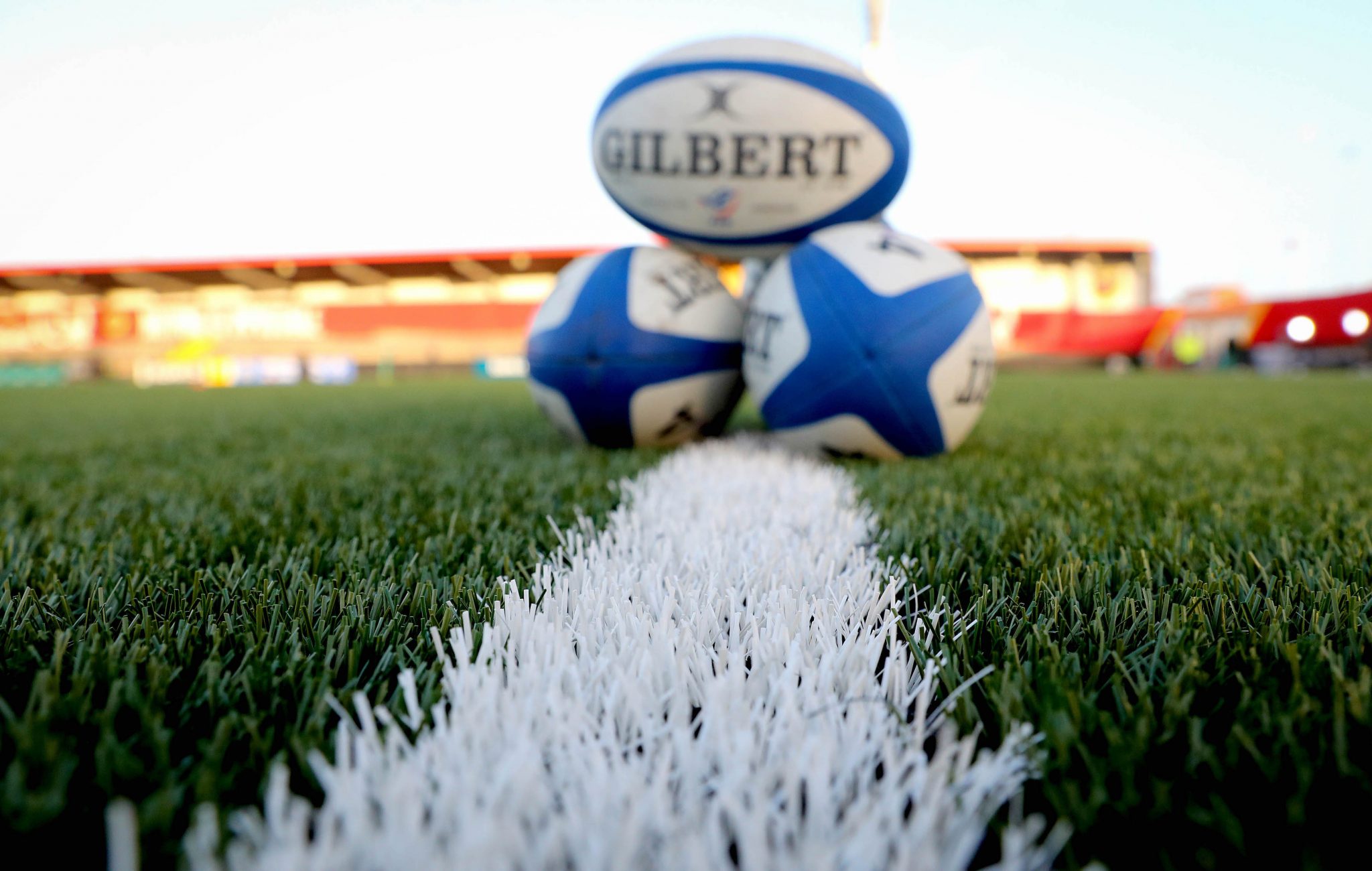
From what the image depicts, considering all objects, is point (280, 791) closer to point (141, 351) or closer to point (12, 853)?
point (12, 853)

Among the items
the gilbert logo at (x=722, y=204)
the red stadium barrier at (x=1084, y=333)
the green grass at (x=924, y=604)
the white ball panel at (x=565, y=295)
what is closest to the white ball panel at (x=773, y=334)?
the gilbert logo at (x=722, y=204)

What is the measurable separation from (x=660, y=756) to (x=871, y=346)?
1630 millimetres

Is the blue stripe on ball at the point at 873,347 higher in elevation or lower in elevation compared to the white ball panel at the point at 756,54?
lower

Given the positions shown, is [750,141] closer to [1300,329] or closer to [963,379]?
[963,379]

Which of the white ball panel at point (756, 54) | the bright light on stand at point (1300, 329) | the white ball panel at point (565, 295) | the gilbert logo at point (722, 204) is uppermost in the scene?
the white ball panel at point (756, 54)

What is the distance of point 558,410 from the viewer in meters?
2.52

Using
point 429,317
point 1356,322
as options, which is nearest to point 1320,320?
point 1356,322

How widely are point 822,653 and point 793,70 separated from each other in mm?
2158

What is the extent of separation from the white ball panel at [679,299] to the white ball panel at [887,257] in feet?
1.24

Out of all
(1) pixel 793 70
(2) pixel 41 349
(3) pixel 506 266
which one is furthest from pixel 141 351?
(1) pixel 793 70

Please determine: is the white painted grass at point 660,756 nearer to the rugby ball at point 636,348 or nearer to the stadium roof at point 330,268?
the rugby ball at point 636,348

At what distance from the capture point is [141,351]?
1855cm

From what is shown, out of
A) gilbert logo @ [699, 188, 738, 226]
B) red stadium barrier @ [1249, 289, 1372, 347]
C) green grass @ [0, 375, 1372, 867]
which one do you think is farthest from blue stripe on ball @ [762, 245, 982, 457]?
red stadium barrier @ [1249, 289, 1372, 347]

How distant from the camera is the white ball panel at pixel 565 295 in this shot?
8.04 ft
